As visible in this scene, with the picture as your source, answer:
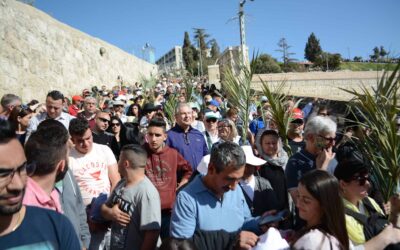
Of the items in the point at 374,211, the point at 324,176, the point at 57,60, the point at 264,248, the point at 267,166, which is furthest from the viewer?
the point at 57,60

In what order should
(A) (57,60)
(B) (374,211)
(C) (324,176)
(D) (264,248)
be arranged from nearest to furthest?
(D) (264,248) < (C) (324,176) < (B) (374,211) < (A) (57,60)

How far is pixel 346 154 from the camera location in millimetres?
3492

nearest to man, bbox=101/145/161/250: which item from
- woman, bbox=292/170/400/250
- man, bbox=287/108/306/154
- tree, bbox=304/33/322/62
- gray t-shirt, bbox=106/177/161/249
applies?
gray t-shirt, bbox=106/177/161/249

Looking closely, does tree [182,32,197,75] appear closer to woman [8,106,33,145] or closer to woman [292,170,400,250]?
woman [8,106,33,145]

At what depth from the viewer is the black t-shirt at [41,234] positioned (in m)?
1.36

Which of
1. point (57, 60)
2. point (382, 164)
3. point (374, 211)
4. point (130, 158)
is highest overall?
point (57, 60)

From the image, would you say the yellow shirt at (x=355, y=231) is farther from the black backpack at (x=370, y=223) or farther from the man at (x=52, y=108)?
the man at (x=52, y=108)

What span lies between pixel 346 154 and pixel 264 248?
2247 millimetres

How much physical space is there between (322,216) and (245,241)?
19.4 inches

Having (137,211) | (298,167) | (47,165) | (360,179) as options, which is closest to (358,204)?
(360,179)

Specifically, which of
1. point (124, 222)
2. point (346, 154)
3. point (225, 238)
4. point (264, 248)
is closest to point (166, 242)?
point (225, 238)

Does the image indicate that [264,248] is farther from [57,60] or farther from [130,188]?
[57,60]

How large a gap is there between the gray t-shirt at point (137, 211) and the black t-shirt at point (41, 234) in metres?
0.88

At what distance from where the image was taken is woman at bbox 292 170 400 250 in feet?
5.64
